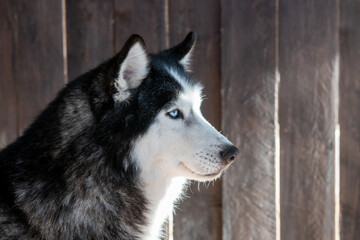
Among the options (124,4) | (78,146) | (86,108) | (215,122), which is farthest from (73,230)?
(124,4)

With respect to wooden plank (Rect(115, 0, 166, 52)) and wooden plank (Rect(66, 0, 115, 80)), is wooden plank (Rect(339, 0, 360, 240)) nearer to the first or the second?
wooden plank (Rect(115, 0, 166, 52))

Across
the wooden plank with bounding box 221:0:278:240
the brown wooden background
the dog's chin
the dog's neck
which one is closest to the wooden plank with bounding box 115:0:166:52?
the brown wooden background

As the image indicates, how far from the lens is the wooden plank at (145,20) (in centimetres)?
385

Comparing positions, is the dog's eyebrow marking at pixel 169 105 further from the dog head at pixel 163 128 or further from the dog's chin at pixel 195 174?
the dog's chin at pixel 195 174

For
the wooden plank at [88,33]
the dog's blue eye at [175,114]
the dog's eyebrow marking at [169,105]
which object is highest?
the wooden plank at [88,33]

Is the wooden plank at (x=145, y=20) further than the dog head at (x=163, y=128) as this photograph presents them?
Yes

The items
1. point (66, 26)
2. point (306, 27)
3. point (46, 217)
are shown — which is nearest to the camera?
point (46, 217)

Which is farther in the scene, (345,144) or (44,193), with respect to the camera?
(345,144)

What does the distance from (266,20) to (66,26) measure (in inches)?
52.8

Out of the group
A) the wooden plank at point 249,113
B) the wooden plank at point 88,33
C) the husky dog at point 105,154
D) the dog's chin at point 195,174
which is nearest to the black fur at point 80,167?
the husky dog at point 105,154

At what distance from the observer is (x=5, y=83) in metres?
4.09

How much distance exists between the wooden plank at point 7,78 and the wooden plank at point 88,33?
0.39 meters

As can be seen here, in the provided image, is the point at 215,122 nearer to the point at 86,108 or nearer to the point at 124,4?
the point at 124,4

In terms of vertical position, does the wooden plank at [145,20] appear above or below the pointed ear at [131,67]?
above
